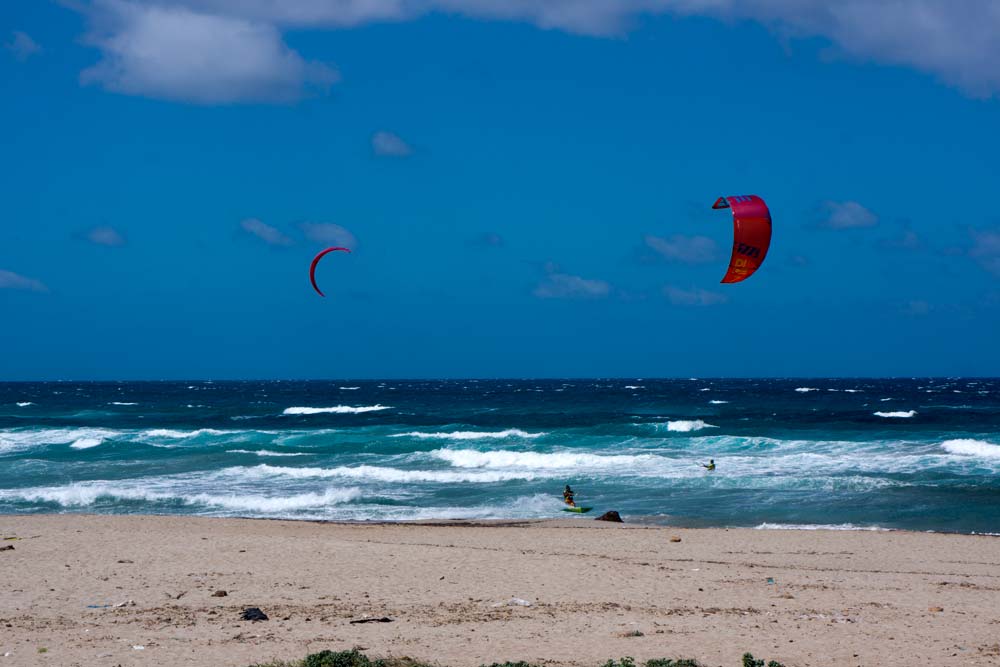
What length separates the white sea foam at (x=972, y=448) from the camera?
944 inches

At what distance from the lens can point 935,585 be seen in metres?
9.34

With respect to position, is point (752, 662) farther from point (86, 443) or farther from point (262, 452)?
point (86, 443)

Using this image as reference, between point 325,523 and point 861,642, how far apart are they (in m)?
9.32

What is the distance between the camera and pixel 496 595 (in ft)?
27.7

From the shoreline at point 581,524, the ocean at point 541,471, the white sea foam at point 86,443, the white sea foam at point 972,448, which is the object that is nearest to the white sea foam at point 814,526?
the shoreline at point 581,524

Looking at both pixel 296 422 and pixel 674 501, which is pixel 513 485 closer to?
pixel 674 501

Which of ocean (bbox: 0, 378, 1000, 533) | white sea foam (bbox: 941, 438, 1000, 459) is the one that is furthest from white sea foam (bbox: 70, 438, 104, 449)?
white sea foam (bbox: 941, 438, 1000, 459)

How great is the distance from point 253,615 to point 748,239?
21.5 ft

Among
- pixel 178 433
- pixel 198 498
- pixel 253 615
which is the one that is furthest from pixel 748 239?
pixel 178 433

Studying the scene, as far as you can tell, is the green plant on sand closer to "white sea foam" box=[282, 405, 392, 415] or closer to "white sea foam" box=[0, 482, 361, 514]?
"white sea foam" box=[0, 482, 361, 514]

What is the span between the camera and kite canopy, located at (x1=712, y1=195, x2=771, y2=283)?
10.7 metres

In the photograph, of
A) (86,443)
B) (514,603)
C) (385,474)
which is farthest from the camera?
(86,443)

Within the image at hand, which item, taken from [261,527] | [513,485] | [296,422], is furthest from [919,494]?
[296,422]

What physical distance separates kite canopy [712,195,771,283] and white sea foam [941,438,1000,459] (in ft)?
52.3
